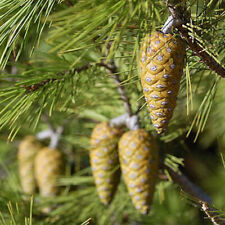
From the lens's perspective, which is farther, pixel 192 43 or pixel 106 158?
pixel 106 158

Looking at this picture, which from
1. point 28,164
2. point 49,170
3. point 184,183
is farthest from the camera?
point 28,164

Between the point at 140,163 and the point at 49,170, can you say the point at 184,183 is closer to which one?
the point at 140,163

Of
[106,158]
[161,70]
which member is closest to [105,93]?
[106,158]

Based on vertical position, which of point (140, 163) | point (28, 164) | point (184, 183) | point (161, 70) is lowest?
point (28, 164)

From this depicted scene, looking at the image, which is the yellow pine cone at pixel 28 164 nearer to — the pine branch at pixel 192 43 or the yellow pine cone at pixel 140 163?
the yellow pine cone at pixel 140 163

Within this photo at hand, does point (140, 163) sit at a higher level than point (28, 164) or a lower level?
higher

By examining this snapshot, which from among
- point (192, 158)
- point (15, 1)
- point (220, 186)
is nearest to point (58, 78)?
point (15, 1)
